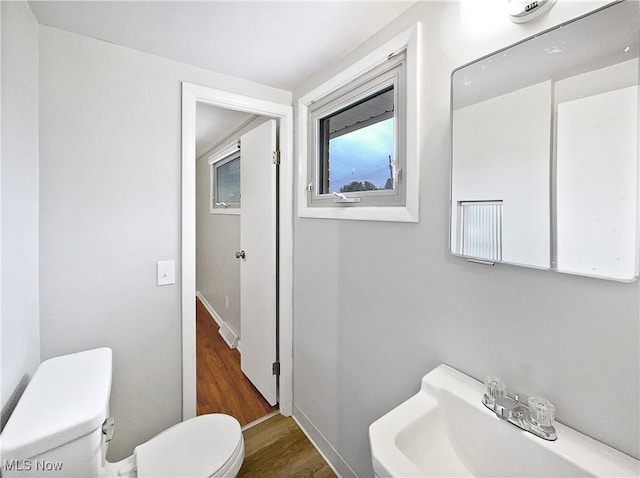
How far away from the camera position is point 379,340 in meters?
1.28

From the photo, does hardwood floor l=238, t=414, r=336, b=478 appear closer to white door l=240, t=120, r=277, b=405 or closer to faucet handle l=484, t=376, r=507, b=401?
white door l=240, t=120, r=277, b=405

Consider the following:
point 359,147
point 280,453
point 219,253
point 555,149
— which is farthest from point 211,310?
point 555,149

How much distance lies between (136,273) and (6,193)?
0.65m

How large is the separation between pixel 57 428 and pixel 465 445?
1200 mm

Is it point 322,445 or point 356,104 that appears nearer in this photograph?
point 356,104

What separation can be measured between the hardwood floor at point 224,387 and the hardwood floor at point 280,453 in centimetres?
16

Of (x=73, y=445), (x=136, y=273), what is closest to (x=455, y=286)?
(x=73, y=445)

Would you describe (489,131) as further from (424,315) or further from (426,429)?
(426,429)

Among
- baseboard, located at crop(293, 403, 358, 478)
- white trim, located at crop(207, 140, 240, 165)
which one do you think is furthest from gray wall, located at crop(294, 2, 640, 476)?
white trim, located at crop(207, 140, 240, 165)

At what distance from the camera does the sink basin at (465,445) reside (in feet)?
2.11

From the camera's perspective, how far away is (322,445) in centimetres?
167

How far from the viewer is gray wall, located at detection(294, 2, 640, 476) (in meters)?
0.68

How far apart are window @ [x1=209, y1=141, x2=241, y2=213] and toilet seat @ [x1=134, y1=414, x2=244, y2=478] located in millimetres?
1967

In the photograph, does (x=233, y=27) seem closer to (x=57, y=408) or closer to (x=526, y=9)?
(x=526, y=9)
